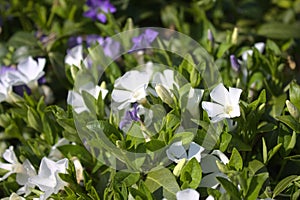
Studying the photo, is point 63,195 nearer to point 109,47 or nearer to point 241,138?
point 241,138

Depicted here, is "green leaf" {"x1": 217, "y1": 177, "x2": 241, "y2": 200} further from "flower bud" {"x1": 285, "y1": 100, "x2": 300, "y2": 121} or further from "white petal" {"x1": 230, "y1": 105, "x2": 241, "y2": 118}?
"flower bud" {"x1": 285, "y1": 100, "x2": 300, "y2": 121}

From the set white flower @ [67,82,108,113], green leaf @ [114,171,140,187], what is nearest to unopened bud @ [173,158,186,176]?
green leaf @ [114,171,140,187]

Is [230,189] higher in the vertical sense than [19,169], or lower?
higher

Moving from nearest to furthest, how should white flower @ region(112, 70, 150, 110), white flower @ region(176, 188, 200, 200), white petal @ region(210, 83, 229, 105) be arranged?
1. white flower @ region(176, 188, 200, 200)
2. white petal @ region(210, 83, 229, 105)
3. white flower @ region(112, 70, 150, 110)

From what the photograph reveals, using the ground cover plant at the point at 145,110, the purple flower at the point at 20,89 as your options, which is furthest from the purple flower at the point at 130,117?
the purple flower at the point at 20,89

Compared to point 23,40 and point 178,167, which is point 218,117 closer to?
point 178,167

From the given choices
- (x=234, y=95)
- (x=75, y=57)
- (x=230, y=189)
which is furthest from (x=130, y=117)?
(x=75, y=57)

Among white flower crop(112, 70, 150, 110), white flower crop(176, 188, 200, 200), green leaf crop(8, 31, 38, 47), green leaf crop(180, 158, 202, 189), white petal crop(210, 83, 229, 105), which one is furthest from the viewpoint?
green leaf crop(8, 31, 38, 47)
